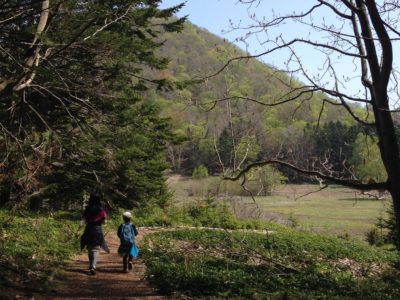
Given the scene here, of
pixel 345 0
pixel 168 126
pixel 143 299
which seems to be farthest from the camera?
pixel 168 126

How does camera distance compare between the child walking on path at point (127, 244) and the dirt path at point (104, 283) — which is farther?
the child walking on path at point (127, 244)

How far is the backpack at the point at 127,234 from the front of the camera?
10.5m

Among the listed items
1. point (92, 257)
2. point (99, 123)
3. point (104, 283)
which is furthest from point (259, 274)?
point (99, 123)

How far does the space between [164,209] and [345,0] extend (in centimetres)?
2177

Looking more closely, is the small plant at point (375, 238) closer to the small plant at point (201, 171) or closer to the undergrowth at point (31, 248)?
the small plant at point (201, 171)

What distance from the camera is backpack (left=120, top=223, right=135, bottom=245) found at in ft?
34.4

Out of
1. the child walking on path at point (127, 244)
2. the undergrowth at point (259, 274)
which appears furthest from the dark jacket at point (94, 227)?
the undergrowth at point (259, 274)

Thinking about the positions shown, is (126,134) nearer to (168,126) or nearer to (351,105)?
(168,126)

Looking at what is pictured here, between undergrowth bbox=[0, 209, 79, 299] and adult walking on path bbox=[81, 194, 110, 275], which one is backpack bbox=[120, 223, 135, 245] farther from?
undergrowth bbox=[0, 209, 79, 299]

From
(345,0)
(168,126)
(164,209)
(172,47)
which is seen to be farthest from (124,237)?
(172,47)

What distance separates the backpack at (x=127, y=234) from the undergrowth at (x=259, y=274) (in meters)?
0.77

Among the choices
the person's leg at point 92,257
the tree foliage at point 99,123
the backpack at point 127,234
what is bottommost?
the person's leg at point 92,257

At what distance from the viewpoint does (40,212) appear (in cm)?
1902

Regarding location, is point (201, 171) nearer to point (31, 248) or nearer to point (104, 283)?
point (31, 248)
